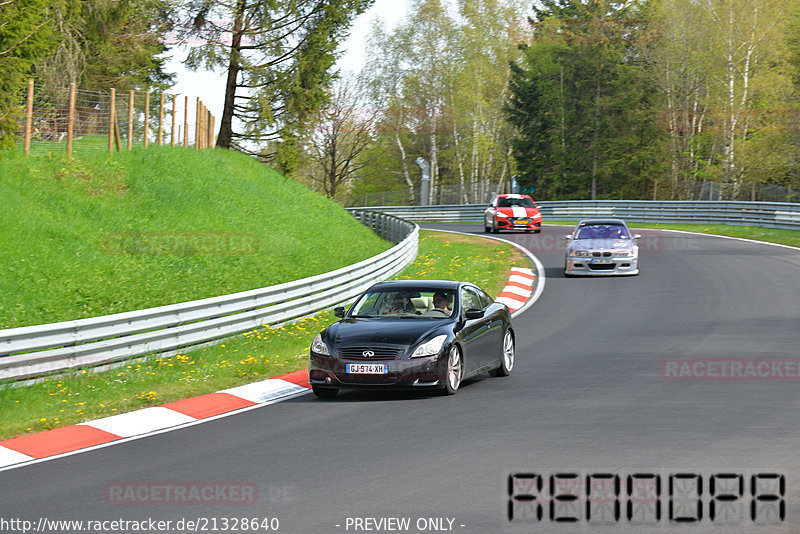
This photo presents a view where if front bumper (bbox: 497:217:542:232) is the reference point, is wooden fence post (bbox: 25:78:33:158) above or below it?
above

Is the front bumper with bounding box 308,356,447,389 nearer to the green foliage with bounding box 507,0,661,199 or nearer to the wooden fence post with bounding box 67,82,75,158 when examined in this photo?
the wooden fence post with bounding box 67,82,75,158

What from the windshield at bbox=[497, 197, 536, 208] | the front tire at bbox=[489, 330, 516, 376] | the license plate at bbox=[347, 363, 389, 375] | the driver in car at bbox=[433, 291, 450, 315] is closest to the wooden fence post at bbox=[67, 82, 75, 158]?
the driver in car at bbox=[433, 291, 450, 315]

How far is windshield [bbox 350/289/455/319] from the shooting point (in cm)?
1289

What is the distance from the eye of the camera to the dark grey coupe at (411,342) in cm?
1170

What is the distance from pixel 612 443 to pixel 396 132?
74.8m

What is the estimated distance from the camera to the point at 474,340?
1277 centimetres

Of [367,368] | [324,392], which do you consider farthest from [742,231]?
[367,368]

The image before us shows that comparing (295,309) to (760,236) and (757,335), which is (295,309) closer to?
(757,335)

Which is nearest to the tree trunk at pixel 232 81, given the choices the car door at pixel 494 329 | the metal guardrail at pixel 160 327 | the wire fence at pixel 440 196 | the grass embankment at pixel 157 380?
the metal guardrail at pixel 160 327

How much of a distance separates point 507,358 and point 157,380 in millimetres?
4745

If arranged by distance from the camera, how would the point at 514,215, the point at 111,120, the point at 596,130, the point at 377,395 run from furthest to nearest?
1. the point at 596,130
2. the point at 514,215
3. the point at 111,120
4. the point at 377,395

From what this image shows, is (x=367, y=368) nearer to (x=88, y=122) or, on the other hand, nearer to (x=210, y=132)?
(x=88, y=122)

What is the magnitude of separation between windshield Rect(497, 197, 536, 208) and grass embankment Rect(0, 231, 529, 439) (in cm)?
2449

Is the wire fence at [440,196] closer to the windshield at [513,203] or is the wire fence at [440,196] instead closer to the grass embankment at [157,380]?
the windshield at [513,203]
